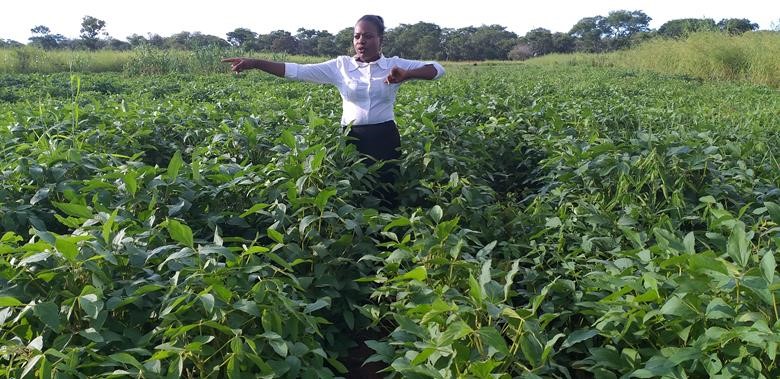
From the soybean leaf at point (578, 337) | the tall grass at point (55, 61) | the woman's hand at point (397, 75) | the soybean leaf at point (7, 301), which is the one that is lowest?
the soybean leaf at point (578, 337)

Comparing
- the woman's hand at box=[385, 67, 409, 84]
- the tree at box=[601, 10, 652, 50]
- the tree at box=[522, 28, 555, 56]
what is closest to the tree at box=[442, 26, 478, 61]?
the tree at box=[522, 28, 555, 56]

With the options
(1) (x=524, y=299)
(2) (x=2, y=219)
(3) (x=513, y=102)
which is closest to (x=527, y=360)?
(1) (x=524, y=299)

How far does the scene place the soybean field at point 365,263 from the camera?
154 cm

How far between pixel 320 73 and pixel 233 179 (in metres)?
1.22

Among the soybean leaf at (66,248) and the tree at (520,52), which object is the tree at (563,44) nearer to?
the tree at (520,52)

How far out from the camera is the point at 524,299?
2.33 meters

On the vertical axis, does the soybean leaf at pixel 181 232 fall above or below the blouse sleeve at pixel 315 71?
below

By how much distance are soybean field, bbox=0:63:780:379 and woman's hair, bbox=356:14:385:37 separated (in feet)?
2.24

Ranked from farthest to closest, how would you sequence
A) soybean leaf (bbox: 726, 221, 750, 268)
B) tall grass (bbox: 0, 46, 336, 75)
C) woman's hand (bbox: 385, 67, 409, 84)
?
tall grass (bbox: 0, 46, 336, 75)
woman's hand (bbox: 385, 67, 409, 84)
soybean leaf (bbox: 726, 221, 750, 268)

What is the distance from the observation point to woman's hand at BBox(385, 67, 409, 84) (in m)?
3.31

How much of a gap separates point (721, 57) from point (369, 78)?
15211 millimetres

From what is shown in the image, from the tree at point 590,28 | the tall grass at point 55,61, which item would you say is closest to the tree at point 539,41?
the tree at point 590,28

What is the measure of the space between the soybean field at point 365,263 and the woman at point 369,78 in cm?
23

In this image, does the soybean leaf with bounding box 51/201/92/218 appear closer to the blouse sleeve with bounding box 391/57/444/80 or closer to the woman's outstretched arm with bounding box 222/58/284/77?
the woman's outstretched arm with bounding box 222/58/284/77
